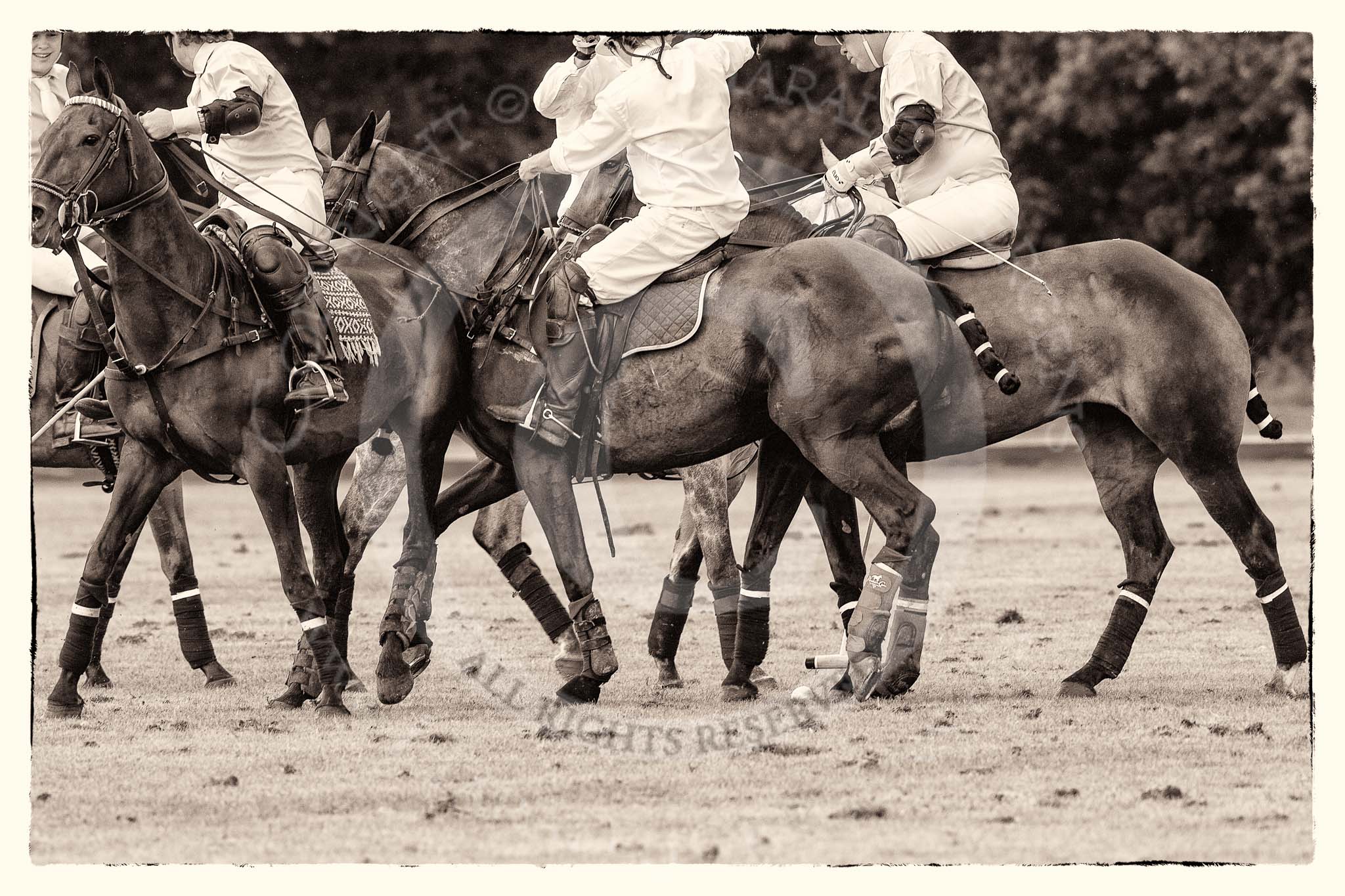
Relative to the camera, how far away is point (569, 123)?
9.80m

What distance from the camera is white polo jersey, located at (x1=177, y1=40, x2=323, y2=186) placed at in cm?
914

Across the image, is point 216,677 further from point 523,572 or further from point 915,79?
point 915,79

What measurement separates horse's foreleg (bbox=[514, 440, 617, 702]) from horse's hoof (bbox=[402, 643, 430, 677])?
769 millimetres

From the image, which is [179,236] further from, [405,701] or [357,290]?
[405,701]

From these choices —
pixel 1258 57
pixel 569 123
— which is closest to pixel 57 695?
pixel 569 123

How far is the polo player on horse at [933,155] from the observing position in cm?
940

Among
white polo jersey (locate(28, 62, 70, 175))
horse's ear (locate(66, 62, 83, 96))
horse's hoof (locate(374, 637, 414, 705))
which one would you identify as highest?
horse's ear (locate(66, 62, 83, 96))

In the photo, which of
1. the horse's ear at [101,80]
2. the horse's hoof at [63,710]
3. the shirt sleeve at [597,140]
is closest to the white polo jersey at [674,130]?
the shirt sleeve at [597,140]

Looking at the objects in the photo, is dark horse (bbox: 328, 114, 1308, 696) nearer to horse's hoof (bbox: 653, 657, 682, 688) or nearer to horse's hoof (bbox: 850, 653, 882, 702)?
horse's hoof (bbox: 850, 653, 882, 702)

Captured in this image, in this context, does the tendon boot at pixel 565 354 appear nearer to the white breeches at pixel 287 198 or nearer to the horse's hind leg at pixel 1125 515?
the white breeches at pixel 287 198

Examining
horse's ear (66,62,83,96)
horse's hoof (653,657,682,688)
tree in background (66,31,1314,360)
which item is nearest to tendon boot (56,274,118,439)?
horse's ear (66,62,83,96)

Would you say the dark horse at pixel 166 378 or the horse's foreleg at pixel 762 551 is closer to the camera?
the dark horse at pixel 166 378

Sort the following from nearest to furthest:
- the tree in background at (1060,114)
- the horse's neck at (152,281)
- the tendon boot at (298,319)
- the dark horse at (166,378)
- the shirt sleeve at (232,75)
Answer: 1. the dark horse at (166,378)
2. the horse's neck at (152,281)
3. the tendon boot at (298,319)
4. the shirt sleeve at (232,75)
5. the tree in background at (1060,114)

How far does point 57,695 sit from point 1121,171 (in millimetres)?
15178
